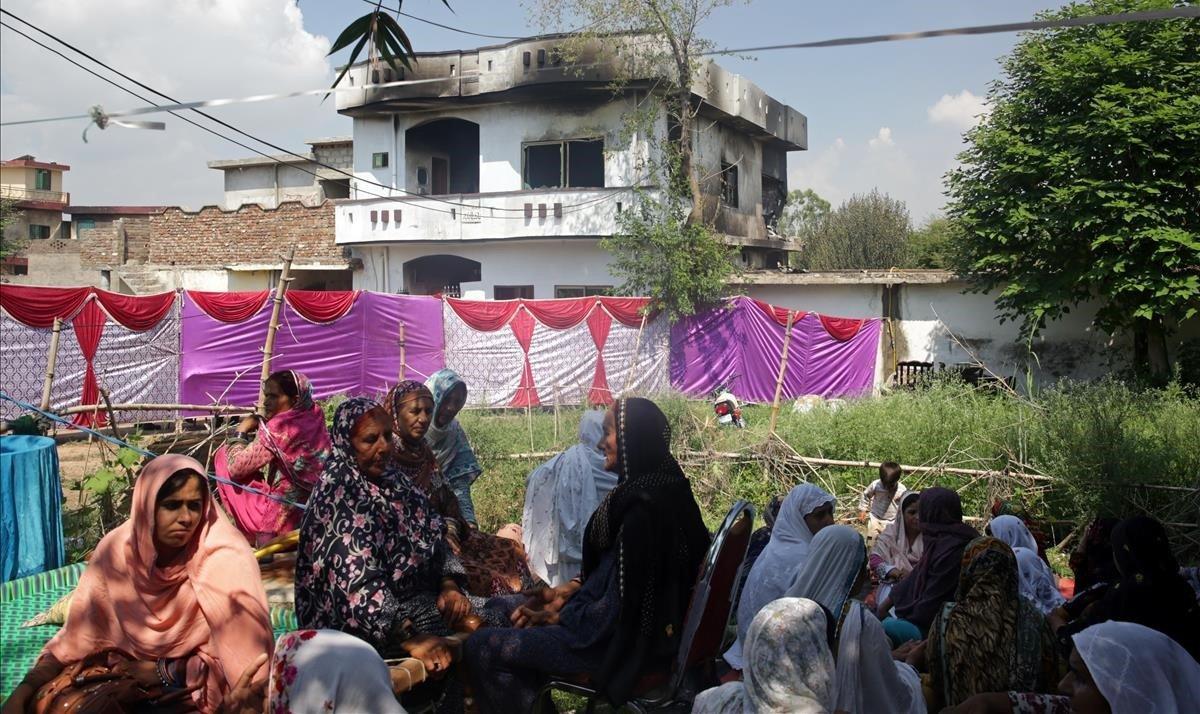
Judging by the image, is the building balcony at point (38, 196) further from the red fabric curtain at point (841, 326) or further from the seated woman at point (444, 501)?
the seated woman at point (444, 501)

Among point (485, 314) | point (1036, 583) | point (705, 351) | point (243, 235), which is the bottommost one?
point (1036, 583)

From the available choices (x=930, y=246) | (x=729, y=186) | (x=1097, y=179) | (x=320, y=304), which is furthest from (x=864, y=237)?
(x=320, y=304)

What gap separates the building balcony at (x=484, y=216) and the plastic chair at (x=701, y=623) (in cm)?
1595

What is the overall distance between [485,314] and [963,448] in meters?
9.07

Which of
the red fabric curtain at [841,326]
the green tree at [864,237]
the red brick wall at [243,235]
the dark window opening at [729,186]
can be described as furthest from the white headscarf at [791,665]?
the green tree at [864,237]

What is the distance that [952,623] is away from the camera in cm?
332

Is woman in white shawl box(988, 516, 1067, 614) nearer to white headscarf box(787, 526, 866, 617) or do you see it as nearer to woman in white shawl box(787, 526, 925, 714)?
white headscarf box(787, 526, 866, 617)

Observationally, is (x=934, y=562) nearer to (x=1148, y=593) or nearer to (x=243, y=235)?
(x=1148, y=593)

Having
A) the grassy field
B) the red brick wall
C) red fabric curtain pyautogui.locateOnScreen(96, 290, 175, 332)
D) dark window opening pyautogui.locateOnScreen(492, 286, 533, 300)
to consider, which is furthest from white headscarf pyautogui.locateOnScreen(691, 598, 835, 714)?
the red brick wall

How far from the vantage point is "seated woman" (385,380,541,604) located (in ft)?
15.0

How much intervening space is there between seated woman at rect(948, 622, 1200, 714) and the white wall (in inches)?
698

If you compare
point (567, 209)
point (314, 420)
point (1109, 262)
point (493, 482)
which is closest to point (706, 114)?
point (567, 209)

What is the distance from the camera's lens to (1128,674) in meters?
2.56

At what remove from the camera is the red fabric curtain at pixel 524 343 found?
15.4 metres
